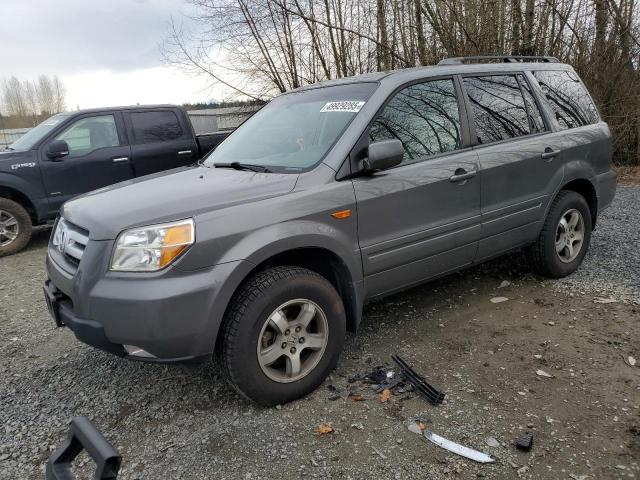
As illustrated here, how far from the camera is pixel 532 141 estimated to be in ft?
13.5

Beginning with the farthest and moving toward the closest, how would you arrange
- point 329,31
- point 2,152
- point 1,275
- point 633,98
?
point 329,31 → point 633,98 → point 2,152 → point 1,275

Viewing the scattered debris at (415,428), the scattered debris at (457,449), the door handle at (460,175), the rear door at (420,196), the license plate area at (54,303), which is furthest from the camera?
the door handle at (460,175)

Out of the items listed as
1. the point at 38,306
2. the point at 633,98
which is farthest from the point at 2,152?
the point at 633,98

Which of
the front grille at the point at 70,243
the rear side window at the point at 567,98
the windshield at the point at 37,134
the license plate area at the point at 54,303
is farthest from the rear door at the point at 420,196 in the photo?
the windshield at the point at 37,134

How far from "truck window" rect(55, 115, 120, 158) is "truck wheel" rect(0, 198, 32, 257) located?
1018 millimetres

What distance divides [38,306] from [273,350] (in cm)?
320

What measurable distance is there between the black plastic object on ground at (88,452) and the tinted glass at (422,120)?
233 cm

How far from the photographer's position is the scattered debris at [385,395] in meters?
2.92

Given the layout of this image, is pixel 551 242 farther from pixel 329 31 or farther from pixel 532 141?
pixel 329 31

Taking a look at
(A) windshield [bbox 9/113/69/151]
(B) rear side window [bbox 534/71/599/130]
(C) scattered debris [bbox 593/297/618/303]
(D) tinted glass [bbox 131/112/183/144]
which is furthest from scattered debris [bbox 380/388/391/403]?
(A) windshield [bbox 9/113/69/151]

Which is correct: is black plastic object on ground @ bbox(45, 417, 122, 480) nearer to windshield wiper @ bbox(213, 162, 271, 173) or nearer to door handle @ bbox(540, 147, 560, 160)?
windshield wiper @ bbox(213, 162, 271, 173)

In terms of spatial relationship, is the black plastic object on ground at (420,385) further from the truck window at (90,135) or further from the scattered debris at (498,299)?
the truck window at (90,135)

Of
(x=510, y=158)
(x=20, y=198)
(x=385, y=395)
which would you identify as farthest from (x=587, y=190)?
(x=20, y=198)

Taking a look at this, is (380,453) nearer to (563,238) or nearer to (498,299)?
(498,299)
